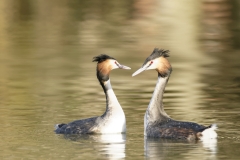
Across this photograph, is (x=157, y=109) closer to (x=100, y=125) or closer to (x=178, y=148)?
(x=100, y=125)

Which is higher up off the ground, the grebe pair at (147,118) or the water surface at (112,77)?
the grebe pair at (147,118)

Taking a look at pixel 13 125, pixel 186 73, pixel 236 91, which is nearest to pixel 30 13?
pixel 186 73

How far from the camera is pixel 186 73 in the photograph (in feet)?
80.5

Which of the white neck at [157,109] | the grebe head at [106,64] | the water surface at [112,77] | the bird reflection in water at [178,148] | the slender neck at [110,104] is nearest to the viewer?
the bird reflection in water at [178,148]

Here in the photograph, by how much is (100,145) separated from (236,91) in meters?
6.82

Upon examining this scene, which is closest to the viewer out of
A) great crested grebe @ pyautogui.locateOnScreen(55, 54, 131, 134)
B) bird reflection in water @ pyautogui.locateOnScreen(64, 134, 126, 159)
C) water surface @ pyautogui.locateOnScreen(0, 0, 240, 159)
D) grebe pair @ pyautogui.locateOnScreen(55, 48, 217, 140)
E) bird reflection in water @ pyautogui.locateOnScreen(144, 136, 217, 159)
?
bird reflection in water @ pyautogui.locateOnScreen(144, 136, 217, 159)

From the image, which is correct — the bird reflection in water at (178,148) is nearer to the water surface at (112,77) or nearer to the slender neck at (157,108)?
the water surface at (112,77)

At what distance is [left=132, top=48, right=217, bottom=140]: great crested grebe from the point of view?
1472 cm

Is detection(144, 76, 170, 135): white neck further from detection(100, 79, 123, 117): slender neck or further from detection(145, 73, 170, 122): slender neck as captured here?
detection(100, 79, 123, 117): slender neck

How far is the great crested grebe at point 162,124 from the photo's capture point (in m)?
14.7

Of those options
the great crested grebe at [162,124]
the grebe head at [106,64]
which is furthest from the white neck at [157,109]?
the grebe head at [106,64]

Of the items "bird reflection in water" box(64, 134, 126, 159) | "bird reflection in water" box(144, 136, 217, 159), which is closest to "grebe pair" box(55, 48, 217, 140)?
"bird reflection in water" box(64, 134, 126, 159)

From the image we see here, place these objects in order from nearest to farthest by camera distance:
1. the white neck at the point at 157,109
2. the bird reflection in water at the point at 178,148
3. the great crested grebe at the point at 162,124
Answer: the bird reflection in water at the point at 178,148
the great crested grebe at the point at 162,124
the white neck at the point at 157,109

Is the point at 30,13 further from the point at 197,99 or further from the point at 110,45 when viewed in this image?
the point at 197,99
